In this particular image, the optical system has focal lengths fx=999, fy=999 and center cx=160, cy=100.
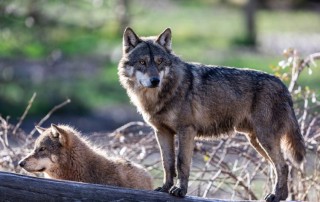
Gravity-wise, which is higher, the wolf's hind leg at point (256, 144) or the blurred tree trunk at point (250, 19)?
the wolf's hind leg at point (256, 144)

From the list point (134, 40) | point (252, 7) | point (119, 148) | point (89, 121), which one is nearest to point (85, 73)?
point (89, 121)

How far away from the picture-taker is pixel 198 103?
9148 mm

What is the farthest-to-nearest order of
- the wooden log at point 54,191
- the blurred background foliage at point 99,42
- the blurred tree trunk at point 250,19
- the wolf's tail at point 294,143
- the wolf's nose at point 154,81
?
the blurred tree trunk at point 250,19, the blurred background foliage at point 99,42, the wolf's tail at point 294,143, the wolf's nose at point 154,81, the wooden log at point 54,191

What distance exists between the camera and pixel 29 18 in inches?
907

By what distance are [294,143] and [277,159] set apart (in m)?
0.29

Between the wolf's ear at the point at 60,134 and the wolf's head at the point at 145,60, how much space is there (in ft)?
3.34

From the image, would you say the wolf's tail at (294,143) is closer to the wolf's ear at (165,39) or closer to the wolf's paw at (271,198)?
the wolf's paw at (271,198)

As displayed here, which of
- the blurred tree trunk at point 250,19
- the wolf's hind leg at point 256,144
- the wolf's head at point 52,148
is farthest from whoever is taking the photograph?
the blurred tree trunk at point 250,19

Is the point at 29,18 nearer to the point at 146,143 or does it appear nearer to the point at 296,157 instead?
the point at 146,143

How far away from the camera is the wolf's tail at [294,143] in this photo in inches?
373

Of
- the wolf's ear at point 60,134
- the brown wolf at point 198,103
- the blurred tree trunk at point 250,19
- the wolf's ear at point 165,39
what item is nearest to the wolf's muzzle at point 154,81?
the brown wolf at point 198,103

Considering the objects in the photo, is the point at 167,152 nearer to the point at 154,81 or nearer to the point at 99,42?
the point at 154,81

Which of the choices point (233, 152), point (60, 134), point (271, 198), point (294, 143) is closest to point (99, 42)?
point (233, 152)

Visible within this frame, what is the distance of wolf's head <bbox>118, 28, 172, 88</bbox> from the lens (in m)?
9.02
